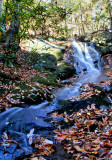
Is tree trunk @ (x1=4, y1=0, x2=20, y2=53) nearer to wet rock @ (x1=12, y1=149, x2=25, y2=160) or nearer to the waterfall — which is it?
wet rock @ (x1=12, y1=149, x2=25, y2=160)

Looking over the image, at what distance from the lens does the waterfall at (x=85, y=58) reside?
36.8 ft

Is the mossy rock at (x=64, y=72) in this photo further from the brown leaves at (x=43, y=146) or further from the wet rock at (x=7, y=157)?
the wet rock at (x=7, y=157)

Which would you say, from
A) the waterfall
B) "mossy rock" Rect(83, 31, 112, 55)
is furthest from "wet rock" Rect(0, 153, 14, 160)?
"mossy rock" Rect(83, 31, 112, 55)

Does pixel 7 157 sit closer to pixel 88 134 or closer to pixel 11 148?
pixel 11 148

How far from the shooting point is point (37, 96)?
5.08 meters

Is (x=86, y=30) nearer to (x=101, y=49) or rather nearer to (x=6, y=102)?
(x=101, y=49)

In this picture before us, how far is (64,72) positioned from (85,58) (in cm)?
463

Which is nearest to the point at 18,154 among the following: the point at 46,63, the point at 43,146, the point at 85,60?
the point at 43,146

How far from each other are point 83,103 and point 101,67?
8468 mm

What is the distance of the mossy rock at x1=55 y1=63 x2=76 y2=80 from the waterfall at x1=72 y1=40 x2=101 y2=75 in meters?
1.16

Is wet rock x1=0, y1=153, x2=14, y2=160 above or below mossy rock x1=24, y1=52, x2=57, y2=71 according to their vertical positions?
below

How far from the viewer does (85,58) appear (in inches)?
501

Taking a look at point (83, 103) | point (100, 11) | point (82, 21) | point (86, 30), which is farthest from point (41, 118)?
point (86, 30)

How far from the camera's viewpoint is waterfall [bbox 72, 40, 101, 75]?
11.2 m
